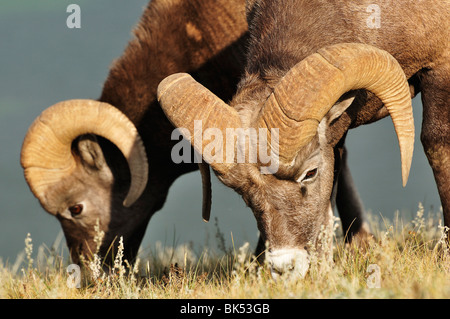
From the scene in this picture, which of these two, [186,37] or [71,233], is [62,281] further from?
[186,37]

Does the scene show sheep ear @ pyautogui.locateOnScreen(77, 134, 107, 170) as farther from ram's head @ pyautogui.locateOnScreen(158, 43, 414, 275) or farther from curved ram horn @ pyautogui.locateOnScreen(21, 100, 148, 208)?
ram's head @ pyautogui.locateOnScreen(158, 43, 414, 275)

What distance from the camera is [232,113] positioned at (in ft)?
17.9

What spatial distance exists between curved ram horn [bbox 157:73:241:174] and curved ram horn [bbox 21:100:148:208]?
258cm

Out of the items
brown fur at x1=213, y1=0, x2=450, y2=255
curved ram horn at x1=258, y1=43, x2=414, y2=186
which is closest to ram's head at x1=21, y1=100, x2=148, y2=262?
brown fur at x1=213, y1=0, x2=450, y2=255

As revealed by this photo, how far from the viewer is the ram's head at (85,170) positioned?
8172 mm

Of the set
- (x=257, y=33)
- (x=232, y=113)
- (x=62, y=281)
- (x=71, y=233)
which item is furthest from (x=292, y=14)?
(x=71, y=233)

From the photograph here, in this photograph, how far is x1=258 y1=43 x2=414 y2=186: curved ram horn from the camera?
5164mm

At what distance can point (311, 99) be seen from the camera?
5172 mm

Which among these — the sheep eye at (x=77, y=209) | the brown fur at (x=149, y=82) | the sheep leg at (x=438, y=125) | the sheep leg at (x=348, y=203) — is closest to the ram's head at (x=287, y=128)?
the sheep leg at (x=438, y=125)

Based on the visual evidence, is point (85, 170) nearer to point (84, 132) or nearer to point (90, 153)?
point (90, 153)

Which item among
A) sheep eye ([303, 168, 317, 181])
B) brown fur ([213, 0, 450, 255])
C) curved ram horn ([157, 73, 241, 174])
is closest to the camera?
curved ram horn ([157, 73, 241, 174])

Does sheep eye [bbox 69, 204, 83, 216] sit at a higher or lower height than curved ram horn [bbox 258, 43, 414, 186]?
lower

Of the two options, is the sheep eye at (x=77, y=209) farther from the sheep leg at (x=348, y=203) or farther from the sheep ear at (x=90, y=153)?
the sheep leg at (x=348, y=203)
